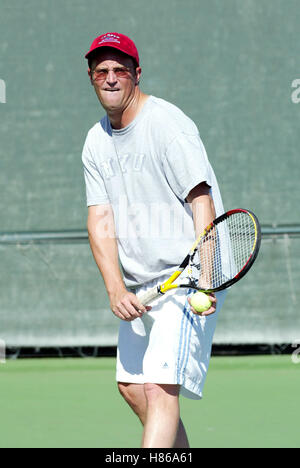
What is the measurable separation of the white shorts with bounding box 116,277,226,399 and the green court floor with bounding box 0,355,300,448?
0.99m

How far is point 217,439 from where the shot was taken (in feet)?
13.5

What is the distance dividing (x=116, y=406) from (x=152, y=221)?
2.04m

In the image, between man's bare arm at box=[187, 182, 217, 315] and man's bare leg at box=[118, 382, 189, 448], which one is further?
man's bare leg at box=[118, 382, 189, 448]

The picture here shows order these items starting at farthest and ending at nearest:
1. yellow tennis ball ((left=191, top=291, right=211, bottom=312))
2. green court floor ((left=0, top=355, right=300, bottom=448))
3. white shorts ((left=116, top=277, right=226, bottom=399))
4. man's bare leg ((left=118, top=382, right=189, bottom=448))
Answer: green court floor ((left=0, top=355, right=300, bottom=448)), man's bare leg ((left=118, top=382, right=189, bottom=448)), white shorts ((left=116, top=277, right=226, bottom=399)), yellow tennis ball ((left=191, top=291, right=211, bottom=312))

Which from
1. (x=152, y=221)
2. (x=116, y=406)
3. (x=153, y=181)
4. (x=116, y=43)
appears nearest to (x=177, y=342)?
(x=152, y=221)

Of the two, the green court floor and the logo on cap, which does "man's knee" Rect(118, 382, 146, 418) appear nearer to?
the green court floor

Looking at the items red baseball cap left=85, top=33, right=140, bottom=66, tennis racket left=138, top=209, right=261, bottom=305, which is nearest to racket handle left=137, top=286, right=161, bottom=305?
tennis racket left=138, top=209, right=261, bottom=305

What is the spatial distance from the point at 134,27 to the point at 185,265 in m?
3.49

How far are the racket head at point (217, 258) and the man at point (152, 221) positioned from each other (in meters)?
0.05

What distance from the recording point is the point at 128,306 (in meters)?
3.14

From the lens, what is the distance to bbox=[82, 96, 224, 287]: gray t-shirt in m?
3.08

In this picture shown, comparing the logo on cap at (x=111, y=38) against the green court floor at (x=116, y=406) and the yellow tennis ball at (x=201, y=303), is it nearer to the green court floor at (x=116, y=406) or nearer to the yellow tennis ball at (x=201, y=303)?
the yellow tennis ball at (x=201, y=303)
